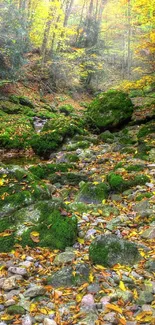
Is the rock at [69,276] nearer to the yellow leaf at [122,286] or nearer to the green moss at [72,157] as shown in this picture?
the yellow leaf at [122,286]

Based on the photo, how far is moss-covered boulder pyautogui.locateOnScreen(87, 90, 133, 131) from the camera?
1114 centimetres

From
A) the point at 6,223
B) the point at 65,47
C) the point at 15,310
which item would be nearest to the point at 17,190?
the point at 6,223

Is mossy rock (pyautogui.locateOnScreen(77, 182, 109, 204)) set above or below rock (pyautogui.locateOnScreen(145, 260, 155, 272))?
below

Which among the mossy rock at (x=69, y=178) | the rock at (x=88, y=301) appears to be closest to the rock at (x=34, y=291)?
the rock at (x=88, y=301)

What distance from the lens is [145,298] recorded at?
286 cm

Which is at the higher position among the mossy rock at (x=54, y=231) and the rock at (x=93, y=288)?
the mossy rock at (x=54, y=231)

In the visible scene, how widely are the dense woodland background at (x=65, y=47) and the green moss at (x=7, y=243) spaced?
898 cm

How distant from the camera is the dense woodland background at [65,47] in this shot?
14.1m

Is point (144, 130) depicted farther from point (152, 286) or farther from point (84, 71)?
point (84, 71)

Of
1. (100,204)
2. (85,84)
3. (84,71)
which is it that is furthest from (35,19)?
(100,204)

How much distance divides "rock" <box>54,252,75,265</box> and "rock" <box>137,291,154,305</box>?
94 cm

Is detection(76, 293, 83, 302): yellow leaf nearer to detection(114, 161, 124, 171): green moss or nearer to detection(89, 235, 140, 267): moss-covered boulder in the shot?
detection(89, 235, 140, 267): moss-covered boulder

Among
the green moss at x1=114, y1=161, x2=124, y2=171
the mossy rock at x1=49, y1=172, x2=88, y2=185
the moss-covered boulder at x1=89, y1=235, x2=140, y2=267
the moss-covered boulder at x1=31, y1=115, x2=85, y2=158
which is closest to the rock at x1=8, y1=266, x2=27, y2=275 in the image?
the moss-covered boulder at x1=89, y1=235, x2=140, y2=267

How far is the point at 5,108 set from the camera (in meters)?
14.2
